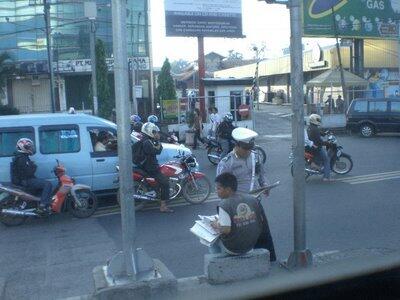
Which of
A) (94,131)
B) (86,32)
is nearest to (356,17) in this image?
(86,32)

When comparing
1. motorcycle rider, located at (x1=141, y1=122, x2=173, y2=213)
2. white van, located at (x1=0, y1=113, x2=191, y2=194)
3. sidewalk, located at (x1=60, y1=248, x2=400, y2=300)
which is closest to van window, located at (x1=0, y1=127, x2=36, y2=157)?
white van, located at (x1=0, y1=113, x2=191, y2=194)

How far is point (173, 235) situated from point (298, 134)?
3131mm

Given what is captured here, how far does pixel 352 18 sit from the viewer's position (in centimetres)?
3500

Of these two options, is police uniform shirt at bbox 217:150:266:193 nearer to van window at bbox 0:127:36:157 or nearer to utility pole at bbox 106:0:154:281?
utility pole at bbox 106:0:154:281

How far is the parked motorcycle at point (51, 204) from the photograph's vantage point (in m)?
9.42

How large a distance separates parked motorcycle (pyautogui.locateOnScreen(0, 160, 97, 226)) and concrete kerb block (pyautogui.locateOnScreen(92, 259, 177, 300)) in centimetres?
426

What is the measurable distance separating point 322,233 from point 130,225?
12.4ft

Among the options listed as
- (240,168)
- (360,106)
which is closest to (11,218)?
(240,168)

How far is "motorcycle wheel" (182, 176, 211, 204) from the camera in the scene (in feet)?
35.1

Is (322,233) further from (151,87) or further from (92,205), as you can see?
(151,87)

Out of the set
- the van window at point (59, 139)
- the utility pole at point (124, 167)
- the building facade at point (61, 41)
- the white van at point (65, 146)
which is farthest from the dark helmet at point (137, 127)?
the building facade at point (61, 41)

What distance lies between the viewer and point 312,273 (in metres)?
3.84

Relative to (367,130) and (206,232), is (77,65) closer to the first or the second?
(367,130)

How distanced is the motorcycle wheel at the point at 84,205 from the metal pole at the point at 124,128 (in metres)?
4.66
